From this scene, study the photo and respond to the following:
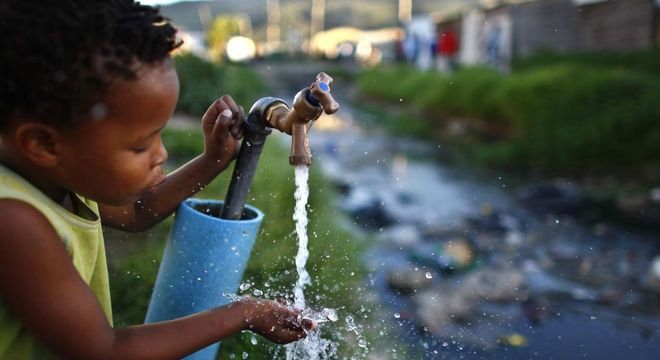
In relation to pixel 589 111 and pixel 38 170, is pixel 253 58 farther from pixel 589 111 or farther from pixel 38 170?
pixel 38 170

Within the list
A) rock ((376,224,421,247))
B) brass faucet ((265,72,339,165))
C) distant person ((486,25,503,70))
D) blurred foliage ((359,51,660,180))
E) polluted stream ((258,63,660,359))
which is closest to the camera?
brass faucet ((265,72,339,165))

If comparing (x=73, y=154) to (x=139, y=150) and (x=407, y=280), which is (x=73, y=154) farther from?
(x=407, y=280)

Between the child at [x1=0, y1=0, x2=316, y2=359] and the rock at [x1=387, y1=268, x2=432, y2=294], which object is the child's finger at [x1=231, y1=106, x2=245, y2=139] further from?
the rock at [x1=387, y1=268, x2=432, y2=294]

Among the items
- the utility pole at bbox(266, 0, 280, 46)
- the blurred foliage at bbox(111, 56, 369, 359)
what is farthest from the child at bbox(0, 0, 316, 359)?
the utility pole at bbox(266, 0, 280, 46)

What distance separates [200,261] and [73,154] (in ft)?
1.58

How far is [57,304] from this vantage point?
3.82 ft

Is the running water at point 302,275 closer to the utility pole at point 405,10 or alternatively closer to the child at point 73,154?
the child at point 73,154

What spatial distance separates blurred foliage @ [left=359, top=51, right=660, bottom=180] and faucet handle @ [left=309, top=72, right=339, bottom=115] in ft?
24.1

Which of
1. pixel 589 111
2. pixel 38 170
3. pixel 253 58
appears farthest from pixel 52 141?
pixel 253 58

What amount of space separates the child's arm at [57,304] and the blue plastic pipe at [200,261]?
0.30m

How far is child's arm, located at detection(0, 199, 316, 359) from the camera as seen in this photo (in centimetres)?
113

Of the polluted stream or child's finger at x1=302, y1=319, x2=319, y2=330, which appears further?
the polluted stream

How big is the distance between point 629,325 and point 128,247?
9.54ft

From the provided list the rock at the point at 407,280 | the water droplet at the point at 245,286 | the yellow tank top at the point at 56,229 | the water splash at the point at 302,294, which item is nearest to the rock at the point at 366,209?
the rock at the point at 407,280
